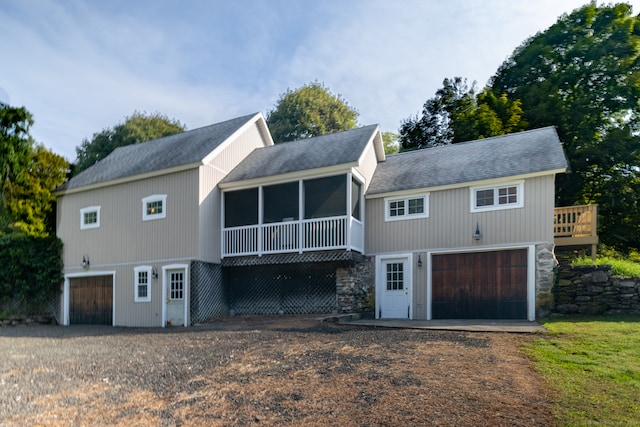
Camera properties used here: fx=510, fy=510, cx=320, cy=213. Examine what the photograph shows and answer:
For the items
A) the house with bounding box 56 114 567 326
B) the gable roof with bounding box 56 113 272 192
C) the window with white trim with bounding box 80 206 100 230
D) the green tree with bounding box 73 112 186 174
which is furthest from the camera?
the green tree with bounding box 73 112 186 174

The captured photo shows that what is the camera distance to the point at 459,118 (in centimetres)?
2405

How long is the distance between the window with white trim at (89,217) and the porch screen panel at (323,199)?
739 cm

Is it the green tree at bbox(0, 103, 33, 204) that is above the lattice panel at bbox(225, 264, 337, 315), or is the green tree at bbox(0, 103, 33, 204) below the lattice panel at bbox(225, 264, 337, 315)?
above

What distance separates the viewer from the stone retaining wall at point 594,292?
12.3 m

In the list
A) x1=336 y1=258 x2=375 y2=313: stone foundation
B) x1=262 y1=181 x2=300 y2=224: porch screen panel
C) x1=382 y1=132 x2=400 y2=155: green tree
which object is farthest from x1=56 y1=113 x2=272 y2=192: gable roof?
x1=382 y1=132 x2=400 y2=155: green tree

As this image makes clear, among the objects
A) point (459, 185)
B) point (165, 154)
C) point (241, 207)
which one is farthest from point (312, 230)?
point (165, 154)

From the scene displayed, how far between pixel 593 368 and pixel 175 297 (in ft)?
39.8

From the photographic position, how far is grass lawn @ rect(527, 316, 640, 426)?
16.8 feet

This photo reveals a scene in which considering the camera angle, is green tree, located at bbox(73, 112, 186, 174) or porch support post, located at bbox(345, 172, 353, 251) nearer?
porch support post, located at bbox(345, 172, 353, 251)

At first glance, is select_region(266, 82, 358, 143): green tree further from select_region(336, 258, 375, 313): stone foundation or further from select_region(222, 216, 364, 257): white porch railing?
select_region(336, 258, 375, 313): stone foundation

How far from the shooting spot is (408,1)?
932 centimetres

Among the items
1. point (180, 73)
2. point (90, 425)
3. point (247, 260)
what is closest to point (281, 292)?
point (247, 260)

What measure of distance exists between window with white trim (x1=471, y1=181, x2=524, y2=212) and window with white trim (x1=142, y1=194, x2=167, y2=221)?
9.57 metres

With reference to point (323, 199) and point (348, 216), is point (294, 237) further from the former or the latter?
point (323, 199)
